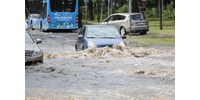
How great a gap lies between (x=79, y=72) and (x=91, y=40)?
3247 millimetres

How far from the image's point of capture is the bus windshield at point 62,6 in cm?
2439

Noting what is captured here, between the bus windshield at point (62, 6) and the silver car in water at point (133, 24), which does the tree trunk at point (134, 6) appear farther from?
the bus windshield at point (62, 6)

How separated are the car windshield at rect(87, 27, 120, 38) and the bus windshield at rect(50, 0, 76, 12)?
6741 mm

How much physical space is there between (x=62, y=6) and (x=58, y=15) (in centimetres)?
45

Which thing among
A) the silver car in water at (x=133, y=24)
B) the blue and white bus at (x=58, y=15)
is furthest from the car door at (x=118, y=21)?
the blue and white bus at (x=58, y=15)

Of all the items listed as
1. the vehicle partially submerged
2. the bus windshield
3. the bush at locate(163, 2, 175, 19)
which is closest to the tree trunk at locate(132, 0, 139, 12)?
the bush at locate(163, 2, 175, 19)

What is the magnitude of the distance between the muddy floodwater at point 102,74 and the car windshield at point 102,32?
56 cm

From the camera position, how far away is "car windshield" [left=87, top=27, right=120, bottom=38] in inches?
677

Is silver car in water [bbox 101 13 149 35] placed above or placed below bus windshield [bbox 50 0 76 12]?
below

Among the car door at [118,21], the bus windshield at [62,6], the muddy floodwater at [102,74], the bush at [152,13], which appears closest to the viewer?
the muddy floodwater at [102,74]

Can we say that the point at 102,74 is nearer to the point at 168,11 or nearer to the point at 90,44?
the point at 90,44

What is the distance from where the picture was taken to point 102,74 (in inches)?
526

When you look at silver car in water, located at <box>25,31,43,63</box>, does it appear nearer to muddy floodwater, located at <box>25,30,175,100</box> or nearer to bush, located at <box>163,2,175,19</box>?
muddy floodwater, located at <box>25,30,175,100</box>
